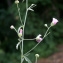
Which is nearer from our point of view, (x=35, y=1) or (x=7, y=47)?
(x=35, y=1)

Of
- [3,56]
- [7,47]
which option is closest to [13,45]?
[7,47]

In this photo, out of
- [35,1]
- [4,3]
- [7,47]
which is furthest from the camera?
[4,3]

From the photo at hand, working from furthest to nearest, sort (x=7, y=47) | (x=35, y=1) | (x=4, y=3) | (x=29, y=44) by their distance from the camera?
(x=4, y=3), (x=7, y=47), (x=29, y=44), (x=35, y=1)

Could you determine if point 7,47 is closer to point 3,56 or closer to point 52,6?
point 3,56

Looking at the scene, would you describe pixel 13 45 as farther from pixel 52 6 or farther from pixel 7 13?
pixel 52 6

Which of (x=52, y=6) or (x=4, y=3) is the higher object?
(x=4, y=3)

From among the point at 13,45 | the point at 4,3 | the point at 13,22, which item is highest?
the point at 4,3
